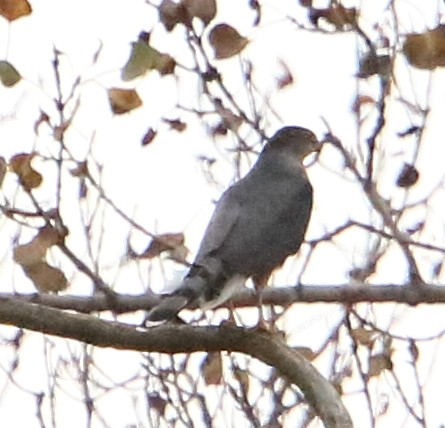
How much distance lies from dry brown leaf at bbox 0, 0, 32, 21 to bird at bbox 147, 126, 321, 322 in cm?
105

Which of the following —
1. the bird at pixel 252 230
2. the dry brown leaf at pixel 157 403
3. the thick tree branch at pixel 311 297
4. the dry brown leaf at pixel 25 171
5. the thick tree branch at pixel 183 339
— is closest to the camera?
the thick tree branch at pixel 183 339

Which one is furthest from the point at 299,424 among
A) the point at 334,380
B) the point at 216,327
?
the point at 216,327

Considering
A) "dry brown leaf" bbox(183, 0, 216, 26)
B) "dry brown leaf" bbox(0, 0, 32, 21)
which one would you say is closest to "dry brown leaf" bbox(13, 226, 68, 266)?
"dry brown leaf" bbox(0, 0, 32, 21)

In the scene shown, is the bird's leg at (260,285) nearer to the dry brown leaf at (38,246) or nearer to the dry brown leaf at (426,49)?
the dry brown leaf at (38,246)

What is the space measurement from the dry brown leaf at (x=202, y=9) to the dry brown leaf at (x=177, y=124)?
65cm

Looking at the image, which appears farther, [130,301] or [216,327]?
[130,301]

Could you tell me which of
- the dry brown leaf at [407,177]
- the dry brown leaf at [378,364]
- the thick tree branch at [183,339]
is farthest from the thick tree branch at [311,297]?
the dry brown leaf at [378,364]

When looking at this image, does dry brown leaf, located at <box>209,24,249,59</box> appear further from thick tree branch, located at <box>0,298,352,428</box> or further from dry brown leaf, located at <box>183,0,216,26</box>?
thick tree branch, located at <box>0,298,352,428</box>

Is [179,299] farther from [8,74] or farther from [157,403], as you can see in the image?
[157,403]

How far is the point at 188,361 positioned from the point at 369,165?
2.05 meters

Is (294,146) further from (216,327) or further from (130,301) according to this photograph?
(216,327)

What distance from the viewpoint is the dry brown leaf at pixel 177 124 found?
441 centimetres

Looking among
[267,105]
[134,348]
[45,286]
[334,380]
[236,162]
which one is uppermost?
[236,162]

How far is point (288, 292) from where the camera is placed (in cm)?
425
